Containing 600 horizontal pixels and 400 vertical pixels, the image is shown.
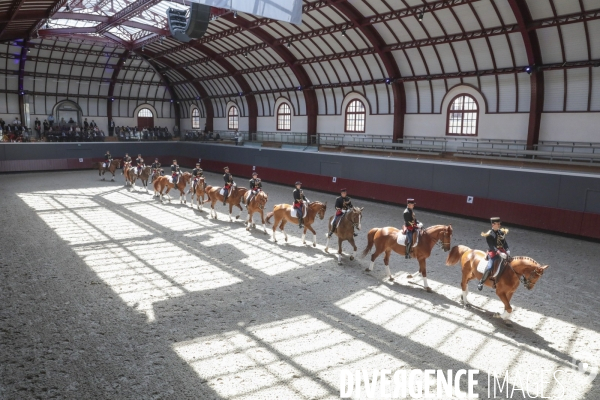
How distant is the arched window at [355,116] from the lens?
29.1m

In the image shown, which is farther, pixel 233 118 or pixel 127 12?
pixel 233 118

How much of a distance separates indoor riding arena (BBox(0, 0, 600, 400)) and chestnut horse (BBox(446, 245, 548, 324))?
4 centimetres

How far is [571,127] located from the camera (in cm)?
1925

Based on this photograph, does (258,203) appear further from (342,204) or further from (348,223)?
(348,223)

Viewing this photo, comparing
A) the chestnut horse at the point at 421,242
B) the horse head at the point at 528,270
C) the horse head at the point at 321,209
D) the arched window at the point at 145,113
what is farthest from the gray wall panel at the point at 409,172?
the arched window at the point at 145,113

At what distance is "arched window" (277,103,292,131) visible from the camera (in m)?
35.2

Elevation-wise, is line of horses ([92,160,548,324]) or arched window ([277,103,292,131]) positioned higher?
arched window ([277,103,292,131])

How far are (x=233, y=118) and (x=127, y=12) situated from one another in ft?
53.9

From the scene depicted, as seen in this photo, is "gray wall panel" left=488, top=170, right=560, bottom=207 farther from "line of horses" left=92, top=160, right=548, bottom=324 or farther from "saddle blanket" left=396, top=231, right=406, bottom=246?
"saddle blanket" left=396, top=231, right=406, bottom=246

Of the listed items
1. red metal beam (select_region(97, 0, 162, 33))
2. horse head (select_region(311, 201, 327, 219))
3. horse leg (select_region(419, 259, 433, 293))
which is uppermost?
red metal beam (select_region(97, 0, 162, 33))

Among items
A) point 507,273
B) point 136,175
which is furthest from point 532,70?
point 136,175

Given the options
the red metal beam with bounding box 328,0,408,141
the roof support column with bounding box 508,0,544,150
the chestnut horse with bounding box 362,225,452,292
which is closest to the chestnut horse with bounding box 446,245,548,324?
the chestnut horse with bounding box 362,225,452,292

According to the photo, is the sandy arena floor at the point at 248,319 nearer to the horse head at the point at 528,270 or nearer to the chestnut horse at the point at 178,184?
the horse head at the point at 528,270

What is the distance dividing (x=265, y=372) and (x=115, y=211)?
15050 mm
